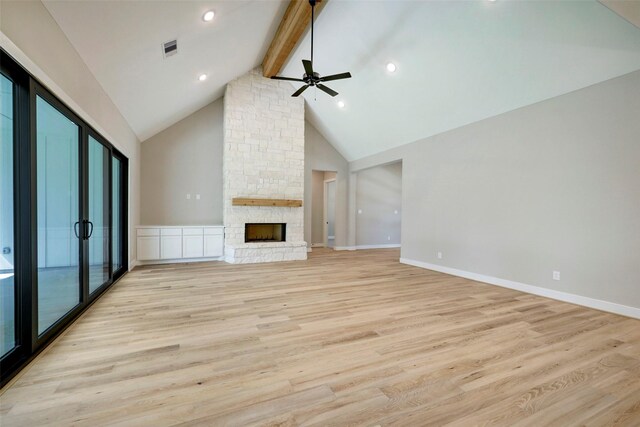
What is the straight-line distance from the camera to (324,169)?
838 cm

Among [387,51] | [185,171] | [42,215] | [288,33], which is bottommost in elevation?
[42,215]

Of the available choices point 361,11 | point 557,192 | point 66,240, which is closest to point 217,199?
point 66,240

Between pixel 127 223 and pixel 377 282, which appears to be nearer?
pixel 377 282

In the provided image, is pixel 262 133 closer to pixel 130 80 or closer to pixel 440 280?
pixel 130 80

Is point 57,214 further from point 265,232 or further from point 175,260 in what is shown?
point 265,232

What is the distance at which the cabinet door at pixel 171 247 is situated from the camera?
581cm

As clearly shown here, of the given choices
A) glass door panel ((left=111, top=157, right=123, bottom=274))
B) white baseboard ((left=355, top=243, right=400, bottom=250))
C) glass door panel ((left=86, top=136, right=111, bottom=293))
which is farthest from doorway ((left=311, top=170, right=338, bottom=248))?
glass door panel ((left=86, top=136, right=111, bottom=293))

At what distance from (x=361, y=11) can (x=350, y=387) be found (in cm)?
496

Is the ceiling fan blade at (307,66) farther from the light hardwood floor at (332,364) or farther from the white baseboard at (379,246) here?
the white baseboard at (379,246)

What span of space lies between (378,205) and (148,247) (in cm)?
648

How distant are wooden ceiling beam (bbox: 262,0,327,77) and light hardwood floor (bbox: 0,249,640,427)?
4069mm

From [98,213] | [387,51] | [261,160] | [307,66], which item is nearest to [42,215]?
[98,213]

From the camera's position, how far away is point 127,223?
4977mm

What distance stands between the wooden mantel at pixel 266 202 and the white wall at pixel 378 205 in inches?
109
